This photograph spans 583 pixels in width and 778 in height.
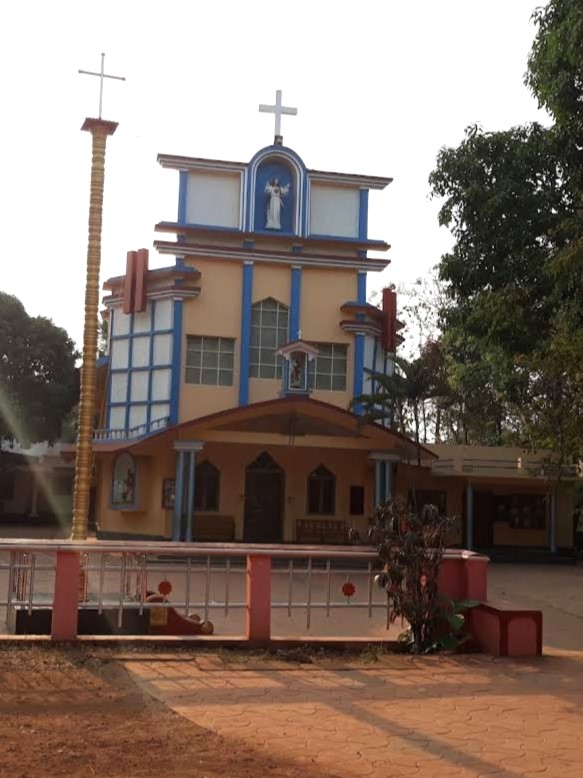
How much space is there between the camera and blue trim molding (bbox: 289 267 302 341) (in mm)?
24141

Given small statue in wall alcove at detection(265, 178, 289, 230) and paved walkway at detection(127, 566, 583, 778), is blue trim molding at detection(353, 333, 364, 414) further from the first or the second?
paved walkway at detection(127, 566, 583, 778)

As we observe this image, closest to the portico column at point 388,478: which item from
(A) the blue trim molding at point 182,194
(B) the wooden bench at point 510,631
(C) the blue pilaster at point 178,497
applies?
(C) the blue pilaster at point 178,497

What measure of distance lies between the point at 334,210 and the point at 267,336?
13.5 ft

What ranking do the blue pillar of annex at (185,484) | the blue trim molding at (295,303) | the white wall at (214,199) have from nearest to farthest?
1. the blue pillar of annex at (185,484)
2. the blue trim molding at (295,303)
3. the white wall at (214,199)

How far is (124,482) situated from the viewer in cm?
2322

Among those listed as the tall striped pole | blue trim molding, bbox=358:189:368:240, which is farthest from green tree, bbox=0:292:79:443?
the tall striped pole

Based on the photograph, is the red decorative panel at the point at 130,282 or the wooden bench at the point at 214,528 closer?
the wooden bench at the point at 214,528

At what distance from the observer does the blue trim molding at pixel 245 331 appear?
77.5ft

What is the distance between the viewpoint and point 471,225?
1725 cm

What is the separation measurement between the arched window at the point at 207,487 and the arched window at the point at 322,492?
243 centimetres

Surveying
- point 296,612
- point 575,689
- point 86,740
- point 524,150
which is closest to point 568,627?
point 296,612

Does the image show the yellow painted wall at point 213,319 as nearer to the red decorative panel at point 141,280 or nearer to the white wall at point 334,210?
the red decorative panel at point 141,280

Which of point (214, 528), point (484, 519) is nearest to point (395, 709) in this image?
point (214, 528)

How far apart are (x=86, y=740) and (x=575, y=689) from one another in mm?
4022
